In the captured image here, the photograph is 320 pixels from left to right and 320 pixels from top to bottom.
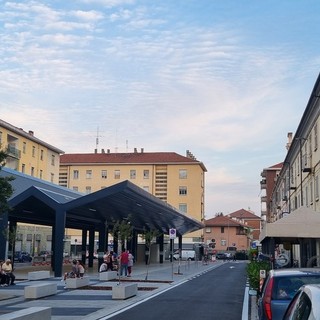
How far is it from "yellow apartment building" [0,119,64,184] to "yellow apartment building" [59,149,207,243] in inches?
882

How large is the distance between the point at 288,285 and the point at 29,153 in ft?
224

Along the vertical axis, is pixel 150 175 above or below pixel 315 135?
above

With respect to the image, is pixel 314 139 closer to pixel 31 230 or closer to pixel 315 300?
pixel 315 300

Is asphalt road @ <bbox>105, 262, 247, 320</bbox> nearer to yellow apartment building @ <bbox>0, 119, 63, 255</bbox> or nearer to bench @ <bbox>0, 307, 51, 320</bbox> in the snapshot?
bench @ <bbox>0, 307, 51, 320</bbox>

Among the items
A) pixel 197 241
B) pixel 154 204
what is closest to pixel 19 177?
pixel 154 204

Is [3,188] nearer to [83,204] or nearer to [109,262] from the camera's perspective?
[83,204]

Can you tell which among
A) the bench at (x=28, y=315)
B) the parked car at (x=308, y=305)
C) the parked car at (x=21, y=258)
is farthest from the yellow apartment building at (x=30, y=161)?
the parked car at (x=308, y=305)

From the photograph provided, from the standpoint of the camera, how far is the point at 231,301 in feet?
65.5

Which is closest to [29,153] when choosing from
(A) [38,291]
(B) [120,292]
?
(A) [38,291]

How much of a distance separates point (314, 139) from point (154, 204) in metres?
11.5

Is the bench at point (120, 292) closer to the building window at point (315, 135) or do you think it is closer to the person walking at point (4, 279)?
the person walking at point (4, 279)

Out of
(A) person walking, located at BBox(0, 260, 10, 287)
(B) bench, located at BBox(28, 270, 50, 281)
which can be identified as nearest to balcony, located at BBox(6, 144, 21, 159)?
(B) bench, located at BBox(28, 270, 50, 281)

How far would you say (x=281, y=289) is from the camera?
8719 millimetres

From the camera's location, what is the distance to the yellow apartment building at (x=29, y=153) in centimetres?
6794
